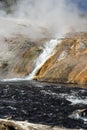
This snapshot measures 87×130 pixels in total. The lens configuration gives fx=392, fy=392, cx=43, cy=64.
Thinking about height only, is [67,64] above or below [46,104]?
above

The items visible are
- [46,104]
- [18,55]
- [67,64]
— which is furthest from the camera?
[18,55]

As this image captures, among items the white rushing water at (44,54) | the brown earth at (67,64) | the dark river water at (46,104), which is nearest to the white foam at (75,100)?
the dark river water at (46,104)

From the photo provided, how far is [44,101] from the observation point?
40.2m

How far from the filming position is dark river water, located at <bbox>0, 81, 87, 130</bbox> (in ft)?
104

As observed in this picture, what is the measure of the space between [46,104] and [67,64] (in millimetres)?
23135

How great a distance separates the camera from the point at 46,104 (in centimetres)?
3859

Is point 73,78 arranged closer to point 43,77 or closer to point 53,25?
point 43,77

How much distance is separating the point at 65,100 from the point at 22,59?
3252 centimetres

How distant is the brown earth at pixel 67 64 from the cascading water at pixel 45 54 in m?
1.48

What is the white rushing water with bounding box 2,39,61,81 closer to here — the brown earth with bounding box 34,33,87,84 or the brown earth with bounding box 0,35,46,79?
the brown earth with bounding box 0,35,46,79

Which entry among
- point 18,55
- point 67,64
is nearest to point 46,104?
point 67,64

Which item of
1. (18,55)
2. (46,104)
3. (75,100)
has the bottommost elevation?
(46,104)

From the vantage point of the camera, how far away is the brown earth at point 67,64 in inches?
2293

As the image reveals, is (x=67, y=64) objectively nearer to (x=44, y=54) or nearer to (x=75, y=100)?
(x=44, y=54)
